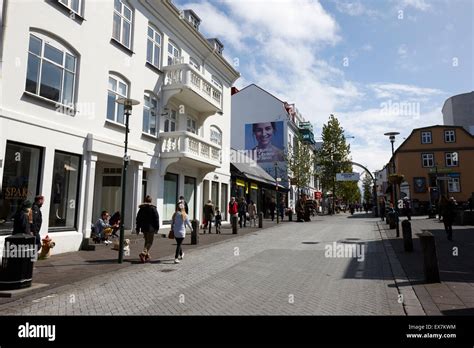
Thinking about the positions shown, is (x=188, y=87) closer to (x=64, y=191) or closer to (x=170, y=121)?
(x=170, y=121)

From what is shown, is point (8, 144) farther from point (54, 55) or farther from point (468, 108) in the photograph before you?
point (468, 108)

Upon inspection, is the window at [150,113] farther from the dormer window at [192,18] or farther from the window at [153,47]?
the dormer window at [192,18]

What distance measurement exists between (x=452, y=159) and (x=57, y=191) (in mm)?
48175

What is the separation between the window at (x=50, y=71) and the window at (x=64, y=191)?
6.61ft

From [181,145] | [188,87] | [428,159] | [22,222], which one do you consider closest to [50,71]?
[22,222]

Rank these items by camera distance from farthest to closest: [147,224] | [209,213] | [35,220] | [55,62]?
1. [209,213]
2. [55,62]
3. [147,224]
4. [35,220]

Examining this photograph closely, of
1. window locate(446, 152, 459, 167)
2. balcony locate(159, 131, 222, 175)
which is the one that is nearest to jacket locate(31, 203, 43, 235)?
balcony locate(159, 131, 222, 175)

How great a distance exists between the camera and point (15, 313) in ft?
17.9

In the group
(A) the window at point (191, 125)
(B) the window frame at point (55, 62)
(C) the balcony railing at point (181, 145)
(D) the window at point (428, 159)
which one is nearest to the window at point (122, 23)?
(B) the window frame at point (55, 62)

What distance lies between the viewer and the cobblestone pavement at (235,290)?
5.62 m

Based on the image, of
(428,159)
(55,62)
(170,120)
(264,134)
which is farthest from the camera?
(428,159)

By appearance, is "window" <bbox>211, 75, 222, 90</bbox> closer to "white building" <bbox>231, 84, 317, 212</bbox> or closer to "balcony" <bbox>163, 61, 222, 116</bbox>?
"balcony" <bbox>163, 61, 222, 116</bbox>

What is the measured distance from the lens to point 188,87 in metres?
17.7
